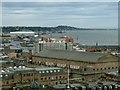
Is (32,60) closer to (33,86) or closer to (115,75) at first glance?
(115,75)

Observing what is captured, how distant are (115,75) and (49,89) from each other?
826 cm

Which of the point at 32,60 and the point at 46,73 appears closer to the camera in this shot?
the point at 46,73

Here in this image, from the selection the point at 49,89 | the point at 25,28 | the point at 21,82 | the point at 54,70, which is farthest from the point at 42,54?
the point at 25,28

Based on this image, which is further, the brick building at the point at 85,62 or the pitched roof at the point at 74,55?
the pitched roof at the point at 74,55

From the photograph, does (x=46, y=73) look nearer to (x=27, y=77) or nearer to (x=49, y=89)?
(x=27, y=77)

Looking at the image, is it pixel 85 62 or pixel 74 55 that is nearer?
pixel 85 62

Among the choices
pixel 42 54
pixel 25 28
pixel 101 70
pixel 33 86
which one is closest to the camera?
pixel 33 86

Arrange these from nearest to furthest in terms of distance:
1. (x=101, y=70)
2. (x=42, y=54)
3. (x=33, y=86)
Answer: (x=33, y=86), (x=101, y=70), (x=42, y=54)

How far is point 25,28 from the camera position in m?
190

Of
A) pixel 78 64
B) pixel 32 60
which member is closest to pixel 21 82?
pixel 78 64

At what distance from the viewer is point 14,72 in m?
27.2

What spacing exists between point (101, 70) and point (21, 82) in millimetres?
10684

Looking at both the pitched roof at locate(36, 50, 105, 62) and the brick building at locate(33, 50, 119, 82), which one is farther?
the pitched roof at locate(36, 50, 105, 62)

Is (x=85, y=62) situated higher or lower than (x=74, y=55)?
lower
